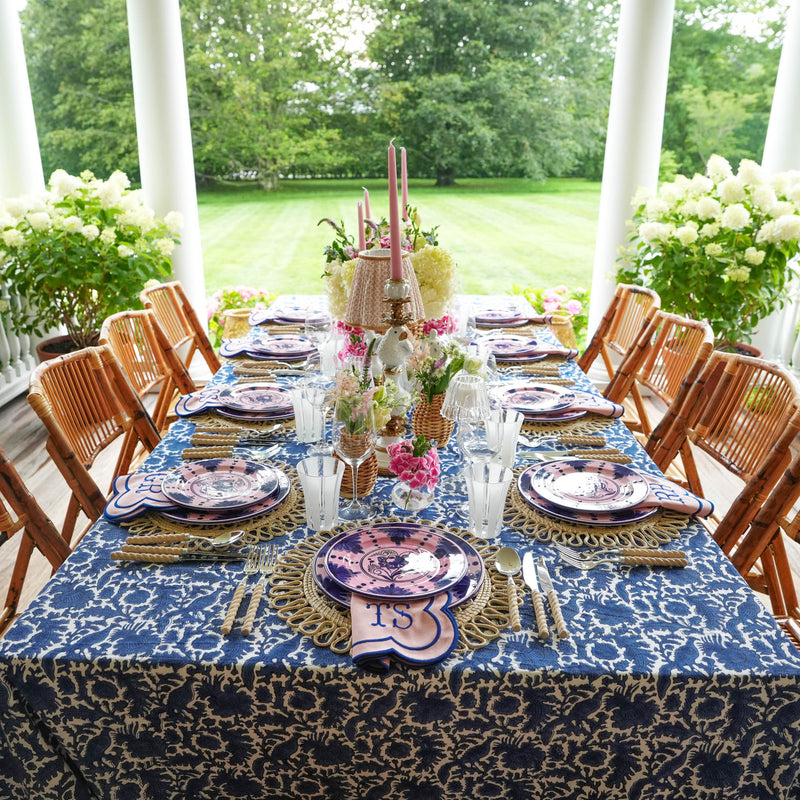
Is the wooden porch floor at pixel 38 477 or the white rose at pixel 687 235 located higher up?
the white rose at pixel 687 235

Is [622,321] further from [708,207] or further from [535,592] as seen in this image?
[535,592]

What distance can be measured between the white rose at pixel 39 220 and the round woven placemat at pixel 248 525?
2.61 meters

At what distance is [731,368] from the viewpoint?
1.82 metres

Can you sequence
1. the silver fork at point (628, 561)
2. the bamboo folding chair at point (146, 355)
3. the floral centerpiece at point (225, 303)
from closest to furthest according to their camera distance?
the silver fork at point (628, 561) → the bamboo folding chair at point (146, 355) → the floral centerpiece at point (225, 303)

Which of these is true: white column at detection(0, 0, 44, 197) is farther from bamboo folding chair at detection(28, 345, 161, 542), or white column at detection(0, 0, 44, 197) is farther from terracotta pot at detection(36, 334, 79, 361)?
bamboo folding chair at detection(28, 345, 161, 542)

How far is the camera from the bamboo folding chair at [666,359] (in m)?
2.01

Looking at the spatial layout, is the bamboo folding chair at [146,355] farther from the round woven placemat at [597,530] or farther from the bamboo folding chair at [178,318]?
the round woven placemat at [597,530]

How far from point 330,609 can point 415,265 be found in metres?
0.95

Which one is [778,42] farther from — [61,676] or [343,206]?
[61,676]

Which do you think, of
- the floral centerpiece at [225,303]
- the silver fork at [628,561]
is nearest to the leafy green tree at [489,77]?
the floral centerpiece at [225,303]

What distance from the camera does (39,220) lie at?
3.47 m

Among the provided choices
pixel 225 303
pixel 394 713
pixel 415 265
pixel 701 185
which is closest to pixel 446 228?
pixel 225 303

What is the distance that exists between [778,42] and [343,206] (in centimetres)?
404

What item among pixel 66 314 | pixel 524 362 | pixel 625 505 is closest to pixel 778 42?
pixel 524 362
